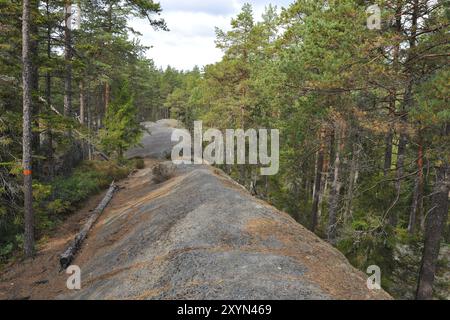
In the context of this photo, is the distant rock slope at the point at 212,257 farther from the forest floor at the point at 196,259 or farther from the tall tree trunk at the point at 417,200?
the tall tree trunk at the point at 417,200

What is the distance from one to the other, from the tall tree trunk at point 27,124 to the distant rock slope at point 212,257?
7.40 feet

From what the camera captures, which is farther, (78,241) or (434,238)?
(78,241)

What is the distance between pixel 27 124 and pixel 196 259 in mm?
8405

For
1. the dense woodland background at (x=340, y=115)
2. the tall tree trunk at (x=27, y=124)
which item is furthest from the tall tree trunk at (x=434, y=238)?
the tall tree trunk at (x=27, y=124)

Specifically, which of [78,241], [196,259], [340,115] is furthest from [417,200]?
[78,241]

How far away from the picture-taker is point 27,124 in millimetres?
11836

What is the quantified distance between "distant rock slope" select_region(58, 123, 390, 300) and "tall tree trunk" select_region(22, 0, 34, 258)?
2.26 meters

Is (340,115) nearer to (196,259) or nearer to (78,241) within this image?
(196,259)

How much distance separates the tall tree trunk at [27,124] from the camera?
11.4 meters

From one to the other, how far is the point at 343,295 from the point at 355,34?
27.5ft

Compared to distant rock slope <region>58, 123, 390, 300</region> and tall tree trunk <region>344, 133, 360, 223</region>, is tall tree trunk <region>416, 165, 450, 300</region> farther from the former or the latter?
distant rock slope <region>58, 123, 390, 300</region>

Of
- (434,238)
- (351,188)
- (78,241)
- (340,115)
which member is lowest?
(78,241)
